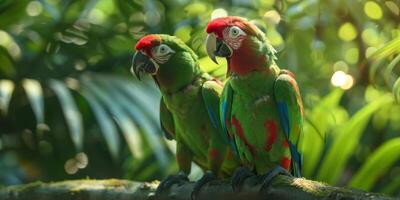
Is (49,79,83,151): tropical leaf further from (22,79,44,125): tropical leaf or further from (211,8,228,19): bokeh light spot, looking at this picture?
(211,8,228,19): bokeh light spot

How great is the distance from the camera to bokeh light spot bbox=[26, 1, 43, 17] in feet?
8.83

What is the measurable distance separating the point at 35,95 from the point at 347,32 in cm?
125

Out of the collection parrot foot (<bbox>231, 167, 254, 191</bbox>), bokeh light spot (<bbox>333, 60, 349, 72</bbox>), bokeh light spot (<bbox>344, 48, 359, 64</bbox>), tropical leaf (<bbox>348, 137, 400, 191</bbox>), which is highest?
bokeh light spot (<bbox>344, 48, 359, 64</bbox>)

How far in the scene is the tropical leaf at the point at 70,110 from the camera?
233 cm

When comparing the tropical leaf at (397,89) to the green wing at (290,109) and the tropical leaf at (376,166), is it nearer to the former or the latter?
the green wing at (290,109)

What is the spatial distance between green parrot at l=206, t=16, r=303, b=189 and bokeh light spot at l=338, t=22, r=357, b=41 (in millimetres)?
1411

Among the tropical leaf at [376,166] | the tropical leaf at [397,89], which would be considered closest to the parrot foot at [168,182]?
the tropical leaf at [397,89]

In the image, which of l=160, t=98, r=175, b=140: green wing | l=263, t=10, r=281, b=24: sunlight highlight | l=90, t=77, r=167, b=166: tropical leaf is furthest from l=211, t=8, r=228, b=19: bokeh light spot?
l=160, t=98, r=175, b=140: green wing

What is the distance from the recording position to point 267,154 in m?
1.44

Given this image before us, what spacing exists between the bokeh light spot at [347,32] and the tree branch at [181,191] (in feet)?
4.85

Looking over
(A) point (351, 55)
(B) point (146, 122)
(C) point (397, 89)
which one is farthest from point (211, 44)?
(A) point (351, 55)

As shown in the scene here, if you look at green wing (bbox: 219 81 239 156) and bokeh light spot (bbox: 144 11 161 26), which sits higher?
bokeh light spot (bbox: 144 11 161 26)

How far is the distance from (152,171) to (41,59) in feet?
1.89

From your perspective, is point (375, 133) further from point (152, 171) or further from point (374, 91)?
point (152, 171)
